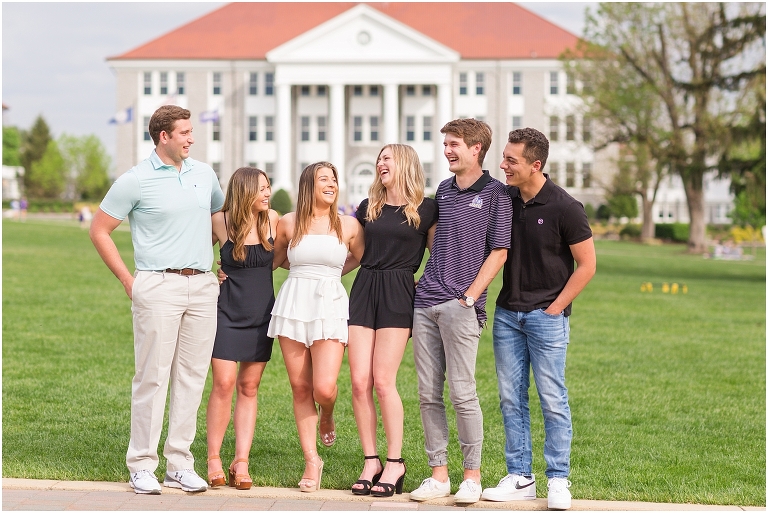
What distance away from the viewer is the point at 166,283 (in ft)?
19.7

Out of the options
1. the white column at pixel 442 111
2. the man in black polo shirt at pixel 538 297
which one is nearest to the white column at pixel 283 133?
the white column at pixel 442 111

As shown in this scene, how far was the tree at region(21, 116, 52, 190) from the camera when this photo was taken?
112m

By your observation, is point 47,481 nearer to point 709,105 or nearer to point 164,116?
point 164,116

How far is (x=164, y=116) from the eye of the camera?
235 inches

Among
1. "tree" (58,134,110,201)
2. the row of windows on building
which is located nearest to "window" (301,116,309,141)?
the row of windows on building

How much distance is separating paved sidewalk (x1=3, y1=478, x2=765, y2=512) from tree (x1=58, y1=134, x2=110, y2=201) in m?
88.5

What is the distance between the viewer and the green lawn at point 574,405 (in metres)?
→ 6.62

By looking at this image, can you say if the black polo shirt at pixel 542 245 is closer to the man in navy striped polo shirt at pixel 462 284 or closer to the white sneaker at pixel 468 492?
the man in navy striped polo shirt at pixel 462 284

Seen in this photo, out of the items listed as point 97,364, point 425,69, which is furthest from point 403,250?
point 425,69

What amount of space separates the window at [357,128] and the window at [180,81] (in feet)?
42.1

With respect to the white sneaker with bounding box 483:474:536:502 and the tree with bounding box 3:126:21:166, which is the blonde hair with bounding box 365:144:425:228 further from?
the tree with bounding box 3:126:21:166

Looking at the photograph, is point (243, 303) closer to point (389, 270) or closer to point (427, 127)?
point (389, 270)

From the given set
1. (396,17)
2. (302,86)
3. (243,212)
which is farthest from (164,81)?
(243,212)

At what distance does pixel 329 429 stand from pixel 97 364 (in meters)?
5.41
